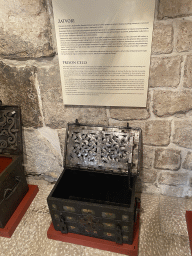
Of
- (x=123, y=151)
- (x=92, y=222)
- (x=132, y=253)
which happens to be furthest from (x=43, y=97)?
(x=132, y=253)

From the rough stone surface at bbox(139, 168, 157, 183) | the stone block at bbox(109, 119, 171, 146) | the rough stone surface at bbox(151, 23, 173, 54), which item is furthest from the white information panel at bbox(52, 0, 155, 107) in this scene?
the rough stone surface at bbox(139, 168, 157, 183)

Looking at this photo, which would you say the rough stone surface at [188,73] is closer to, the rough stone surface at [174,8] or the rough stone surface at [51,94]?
the rough stone surface at [174,8]

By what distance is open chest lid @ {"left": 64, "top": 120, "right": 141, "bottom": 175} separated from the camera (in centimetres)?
126

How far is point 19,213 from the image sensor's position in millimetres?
1348

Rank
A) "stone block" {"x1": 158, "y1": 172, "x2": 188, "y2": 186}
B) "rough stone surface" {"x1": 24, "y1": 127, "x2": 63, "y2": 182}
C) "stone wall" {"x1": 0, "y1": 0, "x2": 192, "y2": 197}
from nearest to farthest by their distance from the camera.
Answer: "stone wall" {"x1": 0, "y1": 0, "x2": 192, "y2": 197} → "stone block" {"x1": 158, "y1": 172, "x2": 188, "y2": 186} → "rough stone surface" {"x1": 24, "y1": 127, "x2": 63, "y2": 182}

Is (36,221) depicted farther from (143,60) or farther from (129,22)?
(129,22)

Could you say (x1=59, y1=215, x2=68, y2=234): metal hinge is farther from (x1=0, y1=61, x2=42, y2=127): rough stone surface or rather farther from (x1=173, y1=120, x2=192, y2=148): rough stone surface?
(x1=173, y1=120, x2=192, y2=148): rough stone surface

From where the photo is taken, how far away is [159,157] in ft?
4.40

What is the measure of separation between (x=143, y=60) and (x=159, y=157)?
0.66 m

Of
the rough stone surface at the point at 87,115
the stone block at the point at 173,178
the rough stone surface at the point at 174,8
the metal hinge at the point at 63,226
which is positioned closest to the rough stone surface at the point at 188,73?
the rough stone surface at the point at 174,8

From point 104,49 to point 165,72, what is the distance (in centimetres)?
37

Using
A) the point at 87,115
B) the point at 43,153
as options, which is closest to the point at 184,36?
the point at 87,115

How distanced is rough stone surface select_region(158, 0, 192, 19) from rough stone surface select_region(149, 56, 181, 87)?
205 mm

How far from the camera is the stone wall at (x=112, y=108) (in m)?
1.04
